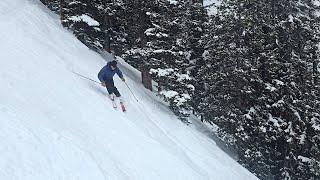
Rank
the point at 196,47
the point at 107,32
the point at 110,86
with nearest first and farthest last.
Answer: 1. the point at 110,86
2. the point at 196,47
3. the point at 107,32

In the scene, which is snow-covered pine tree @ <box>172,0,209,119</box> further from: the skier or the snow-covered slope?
the skier

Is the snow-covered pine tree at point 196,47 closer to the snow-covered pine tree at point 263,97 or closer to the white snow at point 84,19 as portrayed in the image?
the snow-covered pine tree at point 263,97

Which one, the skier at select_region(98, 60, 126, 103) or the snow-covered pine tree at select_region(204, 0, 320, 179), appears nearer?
the skier at select_region(98, 60, 126, 103)

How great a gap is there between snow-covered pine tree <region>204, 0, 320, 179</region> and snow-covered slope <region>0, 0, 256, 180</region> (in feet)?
16.6

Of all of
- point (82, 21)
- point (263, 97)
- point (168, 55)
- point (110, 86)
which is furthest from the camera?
point (263, 97)

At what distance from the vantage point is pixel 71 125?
16094mm

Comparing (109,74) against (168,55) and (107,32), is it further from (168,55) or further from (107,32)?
(107,32)

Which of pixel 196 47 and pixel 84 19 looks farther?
pixel 196 47

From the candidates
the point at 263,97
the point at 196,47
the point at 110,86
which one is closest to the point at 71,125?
the point at 110,86

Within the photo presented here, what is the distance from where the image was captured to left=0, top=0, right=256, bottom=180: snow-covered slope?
521 inches

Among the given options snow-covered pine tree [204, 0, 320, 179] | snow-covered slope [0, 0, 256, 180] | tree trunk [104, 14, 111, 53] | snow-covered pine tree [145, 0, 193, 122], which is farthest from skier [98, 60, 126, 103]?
tree trunk [104, 14, 111, 53]

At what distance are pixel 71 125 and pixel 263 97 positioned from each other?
16608 millimetres

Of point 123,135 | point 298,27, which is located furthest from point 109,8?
point 123,135

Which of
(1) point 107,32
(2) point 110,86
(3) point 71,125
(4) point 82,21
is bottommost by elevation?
(3) point 71,125
